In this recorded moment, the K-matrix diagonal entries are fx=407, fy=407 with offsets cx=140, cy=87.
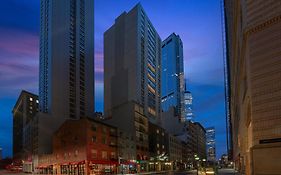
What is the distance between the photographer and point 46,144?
14012cm

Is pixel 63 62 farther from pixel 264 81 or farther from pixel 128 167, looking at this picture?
pixel 264 81

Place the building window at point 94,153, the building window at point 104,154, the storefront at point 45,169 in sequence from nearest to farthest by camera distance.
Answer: the building window at point 94,153, the building window at point 104,154, the storefront at point 45,169

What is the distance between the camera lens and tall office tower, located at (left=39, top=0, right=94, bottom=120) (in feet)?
567

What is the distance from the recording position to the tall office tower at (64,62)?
172875 mm

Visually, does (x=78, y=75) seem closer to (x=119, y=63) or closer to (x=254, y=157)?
(x=119, y=63)

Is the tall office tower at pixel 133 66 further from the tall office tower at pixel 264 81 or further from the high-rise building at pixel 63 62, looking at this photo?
the tall office tower at pixel 264 81

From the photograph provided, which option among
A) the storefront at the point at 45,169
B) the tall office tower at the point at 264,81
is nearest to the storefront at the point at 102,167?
the storefront at the point at 45,169

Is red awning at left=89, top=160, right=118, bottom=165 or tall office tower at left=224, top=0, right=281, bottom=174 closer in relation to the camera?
tall office tower at left=224, top=0, right=281, bottom=174

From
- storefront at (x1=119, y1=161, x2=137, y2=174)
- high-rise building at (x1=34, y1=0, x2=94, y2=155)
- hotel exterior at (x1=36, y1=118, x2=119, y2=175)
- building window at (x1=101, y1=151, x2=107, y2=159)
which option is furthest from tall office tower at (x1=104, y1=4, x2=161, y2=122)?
building window at (x1=101, y1=151, x2=107, y2=159)

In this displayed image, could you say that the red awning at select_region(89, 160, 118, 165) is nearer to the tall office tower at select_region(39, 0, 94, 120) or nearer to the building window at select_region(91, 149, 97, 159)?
the building window at select_region(91, 149, 97, 159)

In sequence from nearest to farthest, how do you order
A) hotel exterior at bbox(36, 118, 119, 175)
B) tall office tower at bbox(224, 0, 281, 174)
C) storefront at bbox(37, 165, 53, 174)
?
tall office tower at bbox(224, 0, 281, 174)
hotel exterior at bbox(36, 118, 119, 175)
storefront at bbox(37, 165, 53, 174)

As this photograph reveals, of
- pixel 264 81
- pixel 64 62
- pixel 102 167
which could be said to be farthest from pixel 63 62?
pixel 264 81

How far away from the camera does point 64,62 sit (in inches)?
7111

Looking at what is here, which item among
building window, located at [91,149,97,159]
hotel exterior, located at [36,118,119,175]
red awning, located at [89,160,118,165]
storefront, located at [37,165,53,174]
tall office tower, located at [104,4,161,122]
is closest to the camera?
hotel exterior, located at [36,118,119,175]
